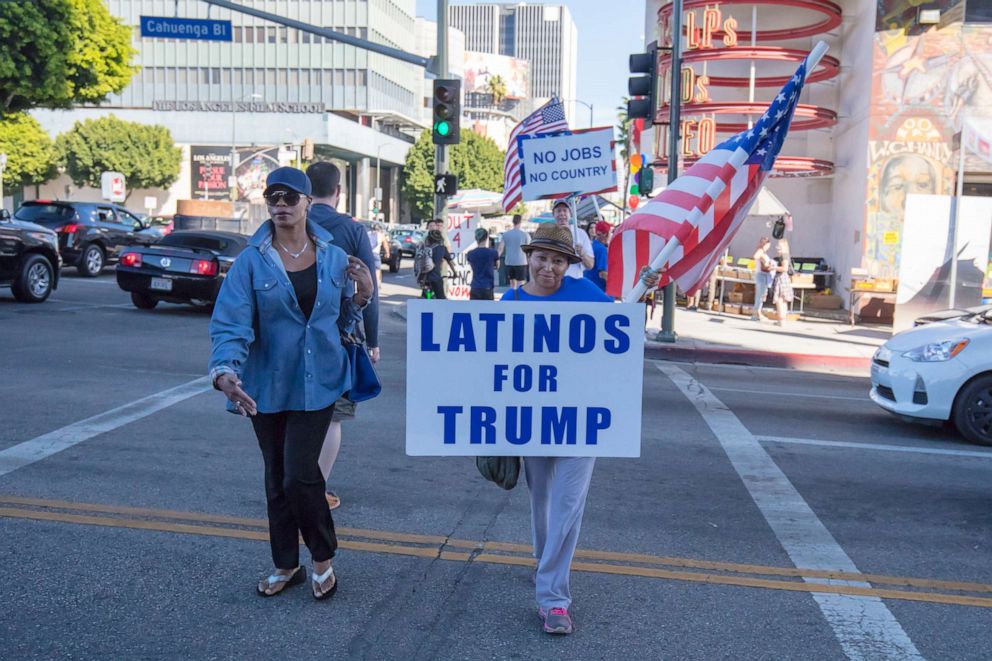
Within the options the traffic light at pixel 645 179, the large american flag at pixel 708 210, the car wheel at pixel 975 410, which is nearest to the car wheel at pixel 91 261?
the traffic light at pixel 645 179

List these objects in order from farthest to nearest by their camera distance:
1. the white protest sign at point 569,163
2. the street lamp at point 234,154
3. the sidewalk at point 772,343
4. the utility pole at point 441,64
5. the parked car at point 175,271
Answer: the street lamp at point 234,154 → the utility pole at point 441,64 → the parked car at point 175,271 → the sidewalk at point 772,343 → the white protest sign at point 569,163

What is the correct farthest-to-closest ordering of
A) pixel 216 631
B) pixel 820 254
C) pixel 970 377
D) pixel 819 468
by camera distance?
pixel 820 254, pixel 970 377, pixel 819 468, pixel 216 631

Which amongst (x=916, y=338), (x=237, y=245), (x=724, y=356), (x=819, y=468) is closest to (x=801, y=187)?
(x=724, y=356)

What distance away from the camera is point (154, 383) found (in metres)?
9.90

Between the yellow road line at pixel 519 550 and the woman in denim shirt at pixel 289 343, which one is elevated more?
the woman in denim shirt at pixel 289 343

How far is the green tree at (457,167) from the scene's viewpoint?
91312 millimetres

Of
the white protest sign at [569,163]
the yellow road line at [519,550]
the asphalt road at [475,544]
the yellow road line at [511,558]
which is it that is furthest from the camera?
the white protest sign at [569,163]

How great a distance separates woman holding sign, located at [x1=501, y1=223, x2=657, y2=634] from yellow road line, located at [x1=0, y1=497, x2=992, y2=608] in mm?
665

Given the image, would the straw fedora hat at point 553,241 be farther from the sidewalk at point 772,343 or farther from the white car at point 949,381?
the sidewalk at point 772,343

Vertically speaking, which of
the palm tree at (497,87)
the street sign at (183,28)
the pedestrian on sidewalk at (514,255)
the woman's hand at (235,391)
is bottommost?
the woman's hand at (235,391)

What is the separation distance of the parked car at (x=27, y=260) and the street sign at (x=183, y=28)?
5.47m

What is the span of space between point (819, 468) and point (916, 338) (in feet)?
8.31

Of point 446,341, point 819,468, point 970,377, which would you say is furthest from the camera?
point 970,377

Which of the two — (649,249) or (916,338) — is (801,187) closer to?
(916,338)
